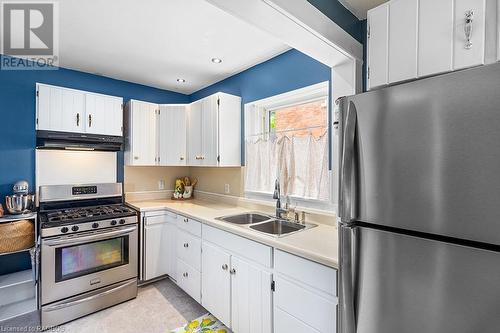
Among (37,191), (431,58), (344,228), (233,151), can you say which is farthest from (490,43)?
(37,191)

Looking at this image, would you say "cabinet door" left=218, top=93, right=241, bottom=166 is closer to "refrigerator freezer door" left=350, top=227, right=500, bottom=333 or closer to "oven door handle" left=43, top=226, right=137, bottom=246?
"oven door handle" left=43, top=226, right=137, bottom=246

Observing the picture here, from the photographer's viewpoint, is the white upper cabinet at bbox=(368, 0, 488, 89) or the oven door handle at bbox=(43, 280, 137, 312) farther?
the oven door handle at bbox=(43, 280, 137, 312)

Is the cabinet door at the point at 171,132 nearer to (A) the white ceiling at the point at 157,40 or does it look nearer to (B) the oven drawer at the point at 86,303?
(A) the white ceiling at the point at 157,40

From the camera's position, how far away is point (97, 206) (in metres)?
2.89

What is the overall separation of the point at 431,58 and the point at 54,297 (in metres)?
3.25

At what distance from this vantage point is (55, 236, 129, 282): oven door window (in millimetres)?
2217

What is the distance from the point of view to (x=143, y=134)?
3172 mm

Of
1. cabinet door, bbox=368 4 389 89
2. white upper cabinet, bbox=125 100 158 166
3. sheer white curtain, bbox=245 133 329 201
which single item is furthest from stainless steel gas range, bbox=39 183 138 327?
cabinet door, bbox=368 4 389 89

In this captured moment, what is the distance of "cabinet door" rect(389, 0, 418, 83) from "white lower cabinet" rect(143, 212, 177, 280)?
8.07ft

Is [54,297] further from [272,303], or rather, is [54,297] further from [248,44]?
[248,44]

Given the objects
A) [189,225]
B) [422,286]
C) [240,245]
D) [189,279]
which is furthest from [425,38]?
[189,279]

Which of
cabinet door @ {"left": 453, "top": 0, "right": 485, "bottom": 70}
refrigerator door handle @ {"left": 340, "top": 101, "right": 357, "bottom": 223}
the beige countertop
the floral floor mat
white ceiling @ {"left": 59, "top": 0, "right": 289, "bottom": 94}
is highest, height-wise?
white ceiling @ {"left": 59, "top": 0, "right": 289, "bottom": 94}

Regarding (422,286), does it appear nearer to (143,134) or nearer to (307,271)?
(307,271)

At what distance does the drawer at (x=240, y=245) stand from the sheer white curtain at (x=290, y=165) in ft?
2.41
